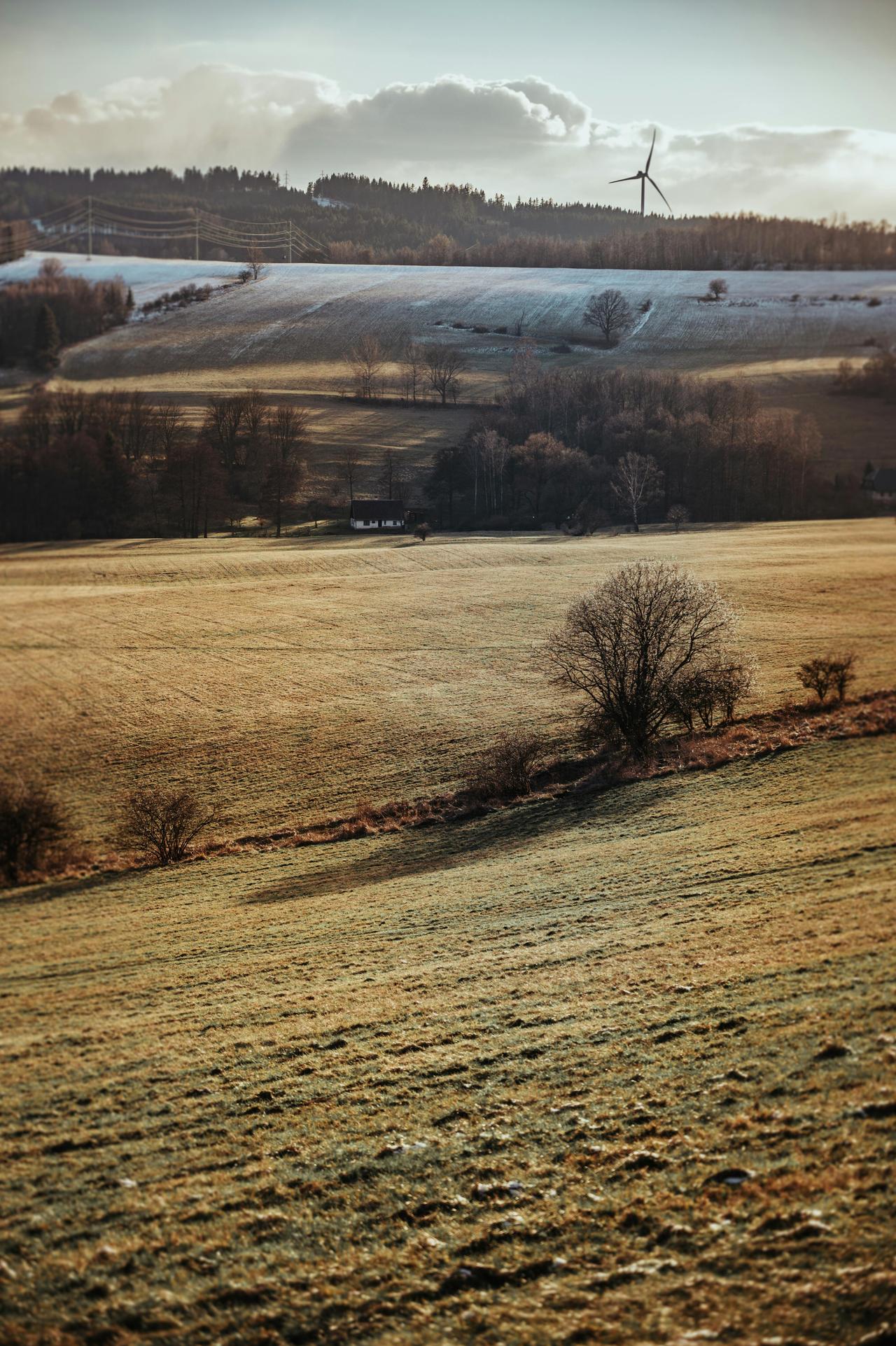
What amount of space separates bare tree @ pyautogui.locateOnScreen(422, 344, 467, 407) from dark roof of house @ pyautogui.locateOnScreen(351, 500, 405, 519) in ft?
118

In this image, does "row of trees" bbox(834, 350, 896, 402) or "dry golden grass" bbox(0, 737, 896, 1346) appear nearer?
"dry golden grass" bbox(0, 737, 896, 1346)

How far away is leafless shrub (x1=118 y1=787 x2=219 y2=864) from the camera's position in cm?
3033

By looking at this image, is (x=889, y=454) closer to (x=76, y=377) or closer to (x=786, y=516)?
(x=786, y=516)

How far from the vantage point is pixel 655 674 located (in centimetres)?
3359

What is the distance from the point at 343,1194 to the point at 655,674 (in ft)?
81.9

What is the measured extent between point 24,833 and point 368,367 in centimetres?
11397

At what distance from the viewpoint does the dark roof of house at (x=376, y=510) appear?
95375 millimetres

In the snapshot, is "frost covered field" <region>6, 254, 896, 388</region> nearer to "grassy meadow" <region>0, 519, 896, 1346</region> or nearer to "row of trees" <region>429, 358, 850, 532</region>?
"row of trees" <region>429, 358, 850, 532</region>

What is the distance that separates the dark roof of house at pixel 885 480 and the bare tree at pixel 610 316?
6826 centimetres

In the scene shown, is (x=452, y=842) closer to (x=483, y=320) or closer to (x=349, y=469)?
(x=349, y=469)

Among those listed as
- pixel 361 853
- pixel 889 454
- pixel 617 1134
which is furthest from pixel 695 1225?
pixel 889 454

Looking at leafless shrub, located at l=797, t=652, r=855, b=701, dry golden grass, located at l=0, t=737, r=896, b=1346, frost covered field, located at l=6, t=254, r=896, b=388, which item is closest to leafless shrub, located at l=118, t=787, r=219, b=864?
dry golden grass, located at l=0, t=737, r=896, b=1346

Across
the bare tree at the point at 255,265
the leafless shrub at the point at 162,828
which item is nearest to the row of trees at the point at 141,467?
the leafless shrub at the point at 162,828

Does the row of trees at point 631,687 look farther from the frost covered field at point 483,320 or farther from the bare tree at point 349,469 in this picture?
the frost covered field at point 483,320
